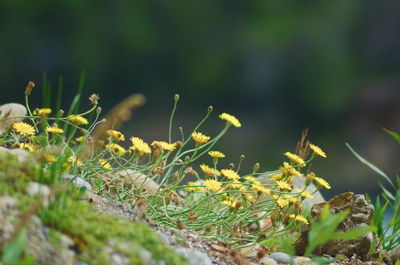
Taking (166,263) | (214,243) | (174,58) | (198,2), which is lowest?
(174,58)

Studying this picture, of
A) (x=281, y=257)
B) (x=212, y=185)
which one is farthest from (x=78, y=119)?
(x=281, y=257)

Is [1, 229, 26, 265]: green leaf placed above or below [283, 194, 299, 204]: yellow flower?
above

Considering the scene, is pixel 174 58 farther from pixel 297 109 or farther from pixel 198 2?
pixel 297 109

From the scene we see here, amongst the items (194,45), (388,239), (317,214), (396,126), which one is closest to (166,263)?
(317,214)

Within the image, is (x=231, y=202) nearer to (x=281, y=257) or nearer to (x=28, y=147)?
(x=281, y=257)

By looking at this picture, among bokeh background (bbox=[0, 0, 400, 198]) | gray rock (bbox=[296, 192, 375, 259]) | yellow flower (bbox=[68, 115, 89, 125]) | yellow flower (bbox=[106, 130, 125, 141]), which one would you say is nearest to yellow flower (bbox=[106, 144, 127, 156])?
yellow flower (bbox=[106, 130, 125, 141])

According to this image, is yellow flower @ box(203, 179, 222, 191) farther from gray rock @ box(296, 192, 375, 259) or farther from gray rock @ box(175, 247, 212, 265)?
gray rock @ box(296, 192, 375, 259)
